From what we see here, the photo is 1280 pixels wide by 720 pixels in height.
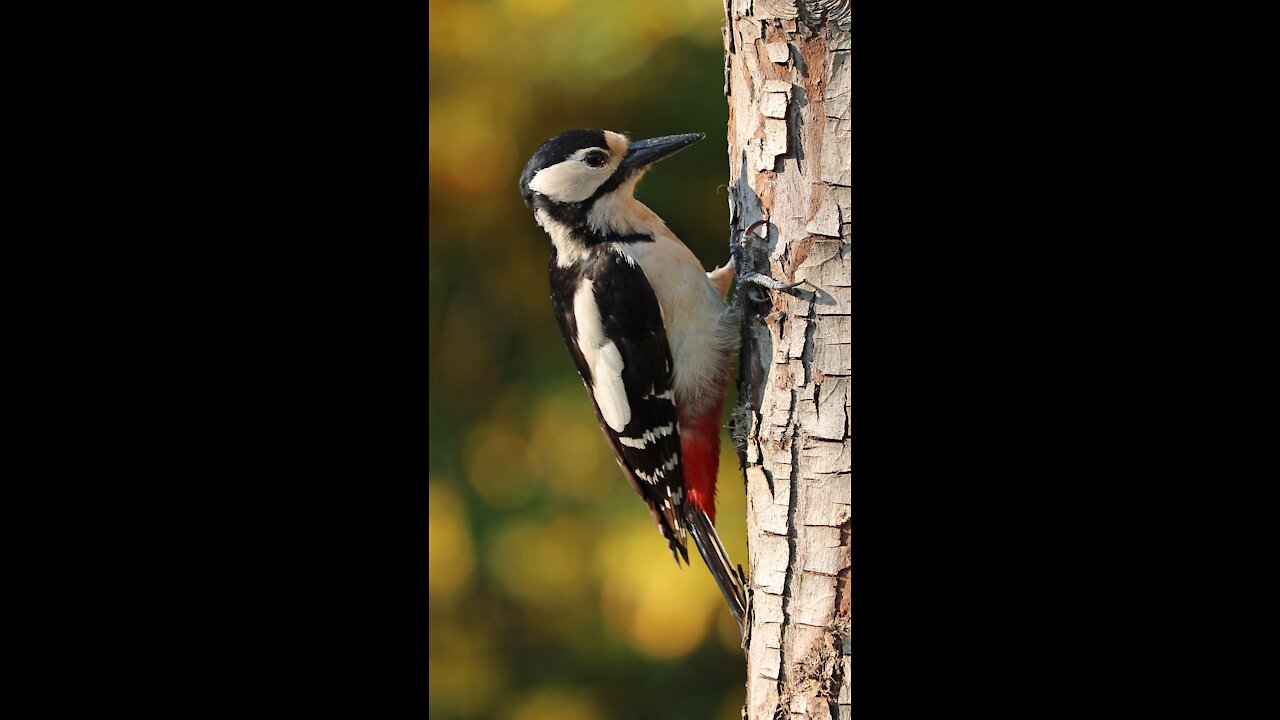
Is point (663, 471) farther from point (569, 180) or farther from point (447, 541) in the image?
point (447, 541)

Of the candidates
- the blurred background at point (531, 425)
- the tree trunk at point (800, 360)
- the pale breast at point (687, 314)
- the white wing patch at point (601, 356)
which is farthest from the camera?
the blurred background at point (531, 425)

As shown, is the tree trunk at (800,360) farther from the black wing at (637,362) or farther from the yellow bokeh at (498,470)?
the yellow bokeh at (498,470)

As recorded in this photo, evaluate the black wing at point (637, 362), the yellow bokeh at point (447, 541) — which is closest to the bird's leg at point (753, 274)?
the black wing at point (637, 362)

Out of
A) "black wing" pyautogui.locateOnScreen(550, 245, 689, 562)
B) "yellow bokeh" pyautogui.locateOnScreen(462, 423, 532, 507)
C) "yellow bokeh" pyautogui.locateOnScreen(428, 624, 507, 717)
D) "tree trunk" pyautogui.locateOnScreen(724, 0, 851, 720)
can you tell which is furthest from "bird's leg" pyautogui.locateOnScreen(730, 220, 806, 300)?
"yellow bokeh" pyautogui.locateOnScreen(428, 624, 507, 717)

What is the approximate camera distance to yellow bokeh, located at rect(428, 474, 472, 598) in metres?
3.05

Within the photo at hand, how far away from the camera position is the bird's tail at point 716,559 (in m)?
2.20

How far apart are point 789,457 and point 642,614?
4.27ft

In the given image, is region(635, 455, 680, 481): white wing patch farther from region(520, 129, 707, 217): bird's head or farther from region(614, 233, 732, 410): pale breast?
region(520, 129, 707, 217): bird's head

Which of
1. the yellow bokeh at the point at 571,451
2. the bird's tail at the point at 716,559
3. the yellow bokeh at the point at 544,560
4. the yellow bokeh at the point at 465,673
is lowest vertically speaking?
the yellow bokeh at the point at 465,673

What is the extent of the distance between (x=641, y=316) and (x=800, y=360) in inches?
20.7

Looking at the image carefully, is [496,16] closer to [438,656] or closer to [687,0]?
[687,0]

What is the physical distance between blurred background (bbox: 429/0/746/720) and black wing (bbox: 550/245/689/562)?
60cm

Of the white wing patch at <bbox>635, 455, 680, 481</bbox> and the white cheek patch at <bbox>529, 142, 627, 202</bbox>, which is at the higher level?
the white cheek patch at <bbox>529, 142, 627, 202</bbox>

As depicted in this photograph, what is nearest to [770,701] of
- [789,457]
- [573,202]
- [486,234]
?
[789,457]
